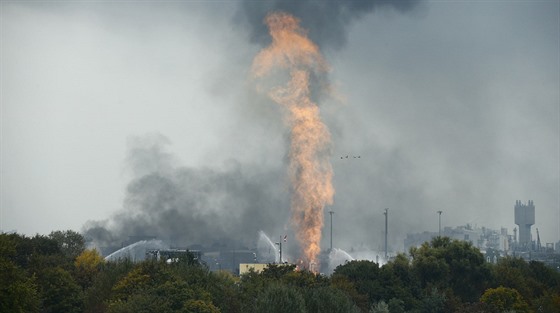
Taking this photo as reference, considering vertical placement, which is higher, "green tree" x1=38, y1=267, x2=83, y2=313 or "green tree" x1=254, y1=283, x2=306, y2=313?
"green tree" x1=38, y1=267, x2=83, y2=313

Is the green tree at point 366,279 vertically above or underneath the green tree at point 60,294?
above

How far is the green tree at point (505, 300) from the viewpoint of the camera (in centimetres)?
18912

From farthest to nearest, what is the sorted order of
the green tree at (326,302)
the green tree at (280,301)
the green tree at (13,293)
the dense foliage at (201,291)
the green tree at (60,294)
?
the green tree at (60,294) < the green tree at (326,302) < the green tree at (280,301) < the dense foliage at (201,291) < the green tree at (13,293)

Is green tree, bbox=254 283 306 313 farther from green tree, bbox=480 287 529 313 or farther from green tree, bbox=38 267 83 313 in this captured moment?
green tree, bbox=480 287 529 313

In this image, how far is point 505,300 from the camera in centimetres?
19100

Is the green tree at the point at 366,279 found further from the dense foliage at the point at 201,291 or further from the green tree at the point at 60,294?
the green tree at the point at 60,294

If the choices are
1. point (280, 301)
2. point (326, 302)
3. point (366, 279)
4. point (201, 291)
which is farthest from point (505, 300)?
point (201, 291)

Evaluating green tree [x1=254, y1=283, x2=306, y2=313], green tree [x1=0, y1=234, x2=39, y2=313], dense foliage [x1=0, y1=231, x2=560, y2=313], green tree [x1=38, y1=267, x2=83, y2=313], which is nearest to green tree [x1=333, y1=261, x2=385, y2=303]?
dense foliage [x1=0, y1=231, x2=560, y2=313]

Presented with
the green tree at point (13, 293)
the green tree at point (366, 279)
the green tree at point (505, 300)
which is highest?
the green tree at point (366, 279)

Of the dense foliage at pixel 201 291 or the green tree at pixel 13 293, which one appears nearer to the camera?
the green tree at pixel 13 293

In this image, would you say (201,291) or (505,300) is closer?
(201,291)

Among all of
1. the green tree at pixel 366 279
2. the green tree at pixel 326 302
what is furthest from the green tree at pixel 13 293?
the green tree at pixel 366 279

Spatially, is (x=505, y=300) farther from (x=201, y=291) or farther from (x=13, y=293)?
(x=13, y=293)

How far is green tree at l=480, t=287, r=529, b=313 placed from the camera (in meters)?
189
